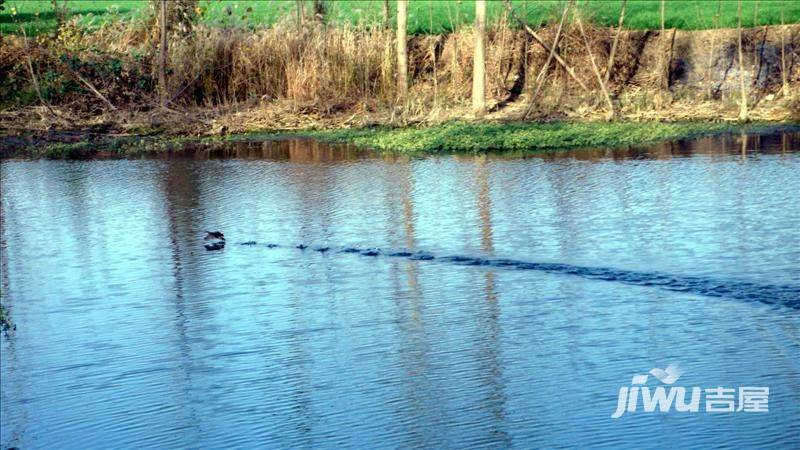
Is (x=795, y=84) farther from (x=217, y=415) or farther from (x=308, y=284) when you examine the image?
(x=217, y=415)

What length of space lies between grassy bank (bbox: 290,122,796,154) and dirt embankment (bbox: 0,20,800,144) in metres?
1.15

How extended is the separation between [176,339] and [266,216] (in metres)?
5.31

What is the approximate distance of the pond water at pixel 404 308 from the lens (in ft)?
25.5

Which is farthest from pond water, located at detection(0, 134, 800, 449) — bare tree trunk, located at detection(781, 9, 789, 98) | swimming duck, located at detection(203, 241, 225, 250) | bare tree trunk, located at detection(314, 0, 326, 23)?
bare tree trunk, located at detection(314, 0, 326, 23)

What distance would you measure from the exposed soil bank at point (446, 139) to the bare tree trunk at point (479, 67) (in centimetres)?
107

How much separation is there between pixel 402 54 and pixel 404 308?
1530cm

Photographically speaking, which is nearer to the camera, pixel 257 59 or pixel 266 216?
pixel 266 216

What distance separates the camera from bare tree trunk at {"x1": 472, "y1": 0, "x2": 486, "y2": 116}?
23.9 meters

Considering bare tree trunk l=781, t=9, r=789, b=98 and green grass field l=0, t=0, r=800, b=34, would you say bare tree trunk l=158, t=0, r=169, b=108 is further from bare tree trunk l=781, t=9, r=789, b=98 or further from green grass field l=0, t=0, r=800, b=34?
bare tree trunk l=781, t=9, r=789, b=98

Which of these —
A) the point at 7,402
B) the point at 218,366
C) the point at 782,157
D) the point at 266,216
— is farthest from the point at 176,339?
the point at 782,157

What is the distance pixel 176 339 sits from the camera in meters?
9.75

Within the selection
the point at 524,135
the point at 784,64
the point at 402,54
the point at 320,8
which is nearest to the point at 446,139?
the point at 524,135

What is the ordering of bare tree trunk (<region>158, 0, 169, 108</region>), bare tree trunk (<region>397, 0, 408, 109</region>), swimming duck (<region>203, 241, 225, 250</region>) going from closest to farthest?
swimming duck (<region>203, 241, 225, 250</region>) < bare tree trunk (<region>158, 0, 169, 108</region>) < bare tree trunk (<region>397, 0, 408, 109</region>)

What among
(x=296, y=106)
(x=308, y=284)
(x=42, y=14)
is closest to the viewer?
(x=308, y=284)
